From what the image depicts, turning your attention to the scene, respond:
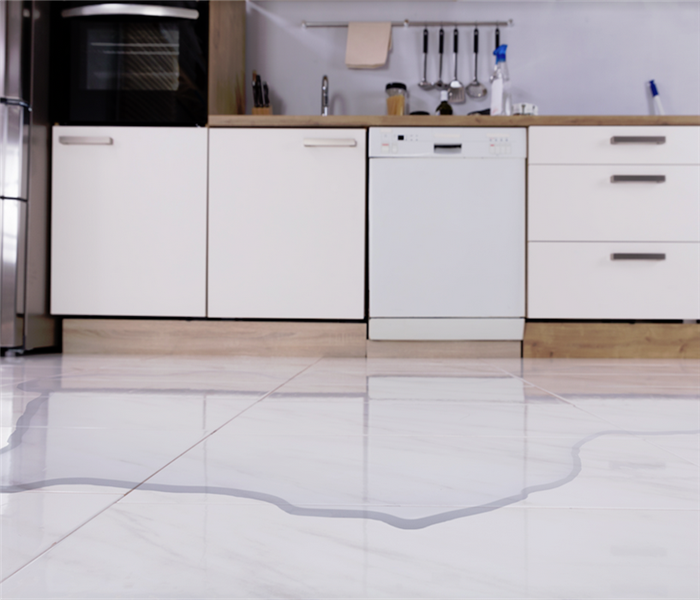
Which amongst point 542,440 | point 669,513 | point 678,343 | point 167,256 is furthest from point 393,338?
point 669,513

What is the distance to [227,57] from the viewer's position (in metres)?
2.21

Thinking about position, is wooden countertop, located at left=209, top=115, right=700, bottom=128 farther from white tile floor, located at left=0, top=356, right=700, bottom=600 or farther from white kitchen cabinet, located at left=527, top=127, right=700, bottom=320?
white tile floor, located at left=0, top=356, right=700, bottom=600

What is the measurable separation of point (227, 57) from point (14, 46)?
0.75 m

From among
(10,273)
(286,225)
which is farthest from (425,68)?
(10,273)

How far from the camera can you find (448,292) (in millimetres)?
1894

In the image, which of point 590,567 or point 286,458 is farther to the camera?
point 286,458

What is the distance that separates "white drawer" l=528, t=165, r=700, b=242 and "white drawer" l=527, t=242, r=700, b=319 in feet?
0.13

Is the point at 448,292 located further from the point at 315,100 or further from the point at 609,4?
the point at 609,4

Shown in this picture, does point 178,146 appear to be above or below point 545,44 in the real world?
below

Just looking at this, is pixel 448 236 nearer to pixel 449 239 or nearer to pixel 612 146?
pixel 449 239

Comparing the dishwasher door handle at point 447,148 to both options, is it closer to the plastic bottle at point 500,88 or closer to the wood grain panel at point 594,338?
the plastic bottle at point 500,88

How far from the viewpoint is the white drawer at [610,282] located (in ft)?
6.19

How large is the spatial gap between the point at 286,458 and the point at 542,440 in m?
0.29

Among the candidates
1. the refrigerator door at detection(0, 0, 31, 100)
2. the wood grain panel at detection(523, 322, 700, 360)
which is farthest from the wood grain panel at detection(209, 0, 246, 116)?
the wood grain panel at detection(523, 322, 700, 360)
